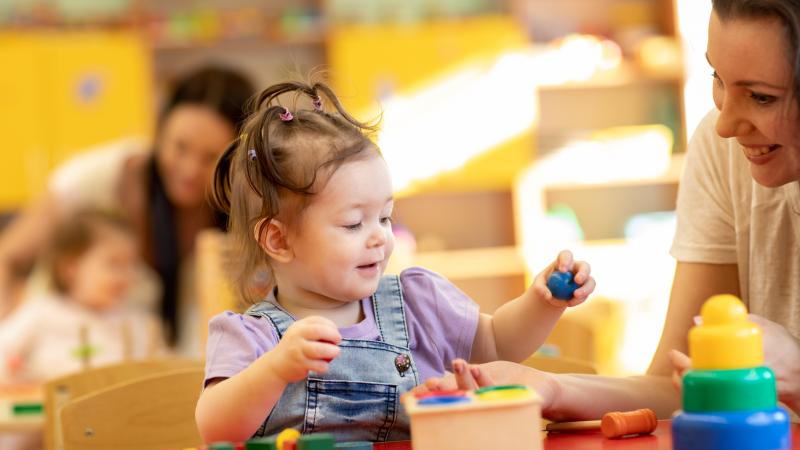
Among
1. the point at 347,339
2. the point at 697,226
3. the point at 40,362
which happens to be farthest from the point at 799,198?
the point at 40,362

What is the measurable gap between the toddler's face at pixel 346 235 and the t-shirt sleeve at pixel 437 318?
90 millimetres

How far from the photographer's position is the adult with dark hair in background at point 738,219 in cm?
112

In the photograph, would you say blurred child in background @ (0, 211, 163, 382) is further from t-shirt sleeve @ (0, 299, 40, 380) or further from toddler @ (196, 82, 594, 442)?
toddler @ (196, 82, 594, 442)

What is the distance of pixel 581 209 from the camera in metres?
5.34

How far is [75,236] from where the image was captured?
Result: 3.79 m

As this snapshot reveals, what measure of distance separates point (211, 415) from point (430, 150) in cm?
376

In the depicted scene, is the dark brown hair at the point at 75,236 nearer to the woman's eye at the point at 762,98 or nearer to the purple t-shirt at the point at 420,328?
the purple t-shirt at the point at 420,328

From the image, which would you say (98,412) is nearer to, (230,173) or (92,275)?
(230,173)

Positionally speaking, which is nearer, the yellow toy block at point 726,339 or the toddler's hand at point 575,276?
the yellow toy block at point 726,339

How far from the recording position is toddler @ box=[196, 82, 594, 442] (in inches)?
45.7

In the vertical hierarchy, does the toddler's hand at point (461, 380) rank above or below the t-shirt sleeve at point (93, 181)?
below

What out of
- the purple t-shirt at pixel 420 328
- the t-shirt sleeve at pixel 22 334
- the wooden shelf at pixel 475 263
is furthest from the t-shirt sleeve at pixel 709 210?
the wooden shelf at pixel 475 263

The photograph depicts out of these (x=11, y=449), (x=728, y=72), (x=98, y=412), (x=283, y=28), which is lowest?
(x=11, y=449)

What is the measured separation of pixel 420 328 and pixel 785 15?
19.7 inches
